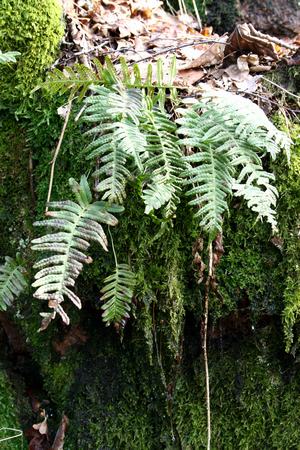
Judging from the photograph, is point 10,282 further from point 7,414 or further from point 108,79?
point 108,79

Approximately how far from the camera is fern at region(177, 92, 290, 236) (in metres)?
2.15

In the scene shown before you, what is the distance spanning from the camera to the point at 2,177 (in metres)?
2.68

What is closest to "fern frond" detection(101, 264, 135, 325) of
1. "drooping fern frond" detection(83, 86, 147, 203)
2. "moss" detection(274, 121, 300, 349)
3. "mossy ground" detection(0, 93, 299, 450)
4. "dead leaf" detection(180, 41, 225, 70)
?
"mossy ground" detection(0, 93, 299, 450)

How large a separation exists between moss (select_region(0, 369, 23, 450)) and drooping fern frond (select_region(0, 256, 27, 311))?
1.86ft

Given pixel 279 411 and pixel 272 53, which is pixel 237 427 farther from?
pixel 272 53

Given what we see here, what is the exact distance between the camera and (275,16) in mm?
4016

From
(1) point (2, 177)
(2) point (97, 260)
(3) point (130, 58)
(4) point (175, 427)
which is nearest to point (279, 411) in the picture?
(4) point (175, 427)

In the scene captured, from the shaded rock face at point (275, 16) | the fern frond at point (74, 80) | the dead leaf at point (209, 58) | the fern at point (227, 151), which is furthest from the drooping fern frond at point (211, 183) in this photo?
A: the shaded rock face at point (275, 16)

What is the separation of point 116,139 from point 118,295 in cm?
67

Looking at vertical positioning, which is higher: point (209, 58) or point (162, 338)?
point (209, 58)

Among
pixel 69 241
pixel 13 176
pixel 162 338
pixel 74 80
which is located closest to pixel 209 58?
pixel 74 80

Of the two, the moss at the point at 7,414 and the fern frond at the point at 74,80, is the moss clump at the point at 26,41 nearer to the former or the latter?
the fern frond at the point at 74,80

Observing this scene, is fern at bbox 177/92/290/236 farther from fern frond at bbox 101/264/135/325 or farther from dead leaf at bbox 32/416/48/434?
dead leaf at bbox 32/416/48/434

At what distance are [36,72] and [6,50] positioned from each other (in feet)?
0.57
